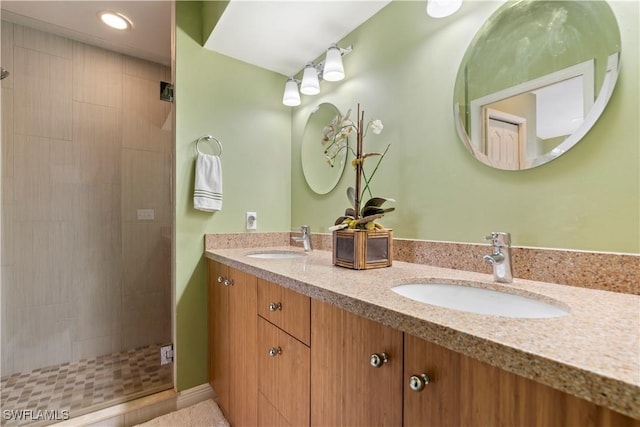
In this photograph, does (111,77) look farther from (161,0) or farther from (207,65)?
(207,65)

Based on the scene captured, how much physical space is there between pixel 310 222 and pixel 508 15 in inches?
51.0

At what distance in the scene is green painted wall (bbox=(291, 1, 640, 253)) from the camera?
2.40ft

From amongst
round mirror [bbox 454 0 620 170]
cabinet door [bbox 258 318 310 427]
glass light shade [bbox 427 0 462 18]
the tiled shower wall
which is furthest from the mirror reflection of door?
the tiled shower wall

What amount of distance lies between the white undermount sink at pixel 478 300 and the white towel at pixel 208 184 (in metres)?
1.15

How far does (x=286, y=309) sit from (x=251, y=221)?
0.99m

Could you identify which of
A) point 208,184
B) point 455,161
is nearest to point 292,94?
point 208,184

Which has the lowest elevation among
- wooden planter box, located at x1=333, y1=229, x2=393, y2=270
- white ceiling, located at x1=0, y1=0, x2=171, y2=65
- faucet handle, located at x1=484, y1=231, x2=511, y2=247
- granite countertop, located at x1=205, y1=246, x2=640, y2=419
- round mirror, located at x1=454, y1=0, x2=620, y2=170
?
granite countertop, located at x1=205, y1=246, x2=640, y2=419

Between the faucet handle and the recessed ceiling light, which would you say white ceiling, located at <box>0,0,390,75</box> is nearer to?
the recessed ceiling light

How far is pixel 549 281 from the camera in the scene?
0.83 m

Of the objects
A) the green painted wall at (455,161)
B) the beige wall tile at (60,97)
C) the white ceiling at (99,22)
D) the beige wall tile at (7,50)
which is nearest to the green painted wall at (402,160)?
the green painted wall at (455,161)

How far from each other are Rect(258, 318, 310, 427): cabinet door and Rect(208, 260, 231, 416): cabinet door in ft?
1.23

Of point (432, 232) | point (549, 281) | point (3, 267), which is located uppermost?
point (432, 232)

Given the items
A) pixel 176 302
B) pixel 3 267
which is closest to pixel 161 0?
pixel 176 302

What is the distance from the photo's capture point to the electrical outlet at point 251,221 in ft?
5.94
